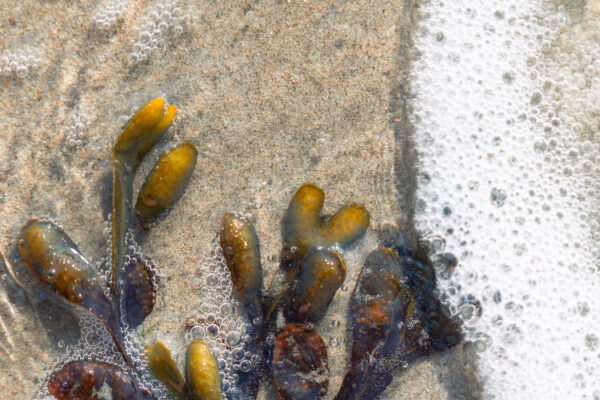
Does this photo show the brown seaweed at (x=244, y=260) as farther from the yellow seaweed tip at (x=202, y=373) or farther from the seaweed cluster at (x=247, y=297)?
the yellow seaweed tip at (x=202, y=373)

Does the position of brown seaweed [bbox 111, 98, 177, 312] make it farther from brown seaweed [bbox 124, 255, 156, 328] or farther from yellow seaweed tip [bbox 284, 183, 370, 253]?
yellow seaweed tip [bbox 284, 183, 370, 253]

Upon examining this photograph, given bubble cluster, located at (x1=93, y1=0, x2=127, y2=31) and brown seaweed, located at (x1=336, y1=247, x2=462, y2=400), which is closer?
brown seaweed, located at (x1=336, y1=247, x2=462, y2=400)

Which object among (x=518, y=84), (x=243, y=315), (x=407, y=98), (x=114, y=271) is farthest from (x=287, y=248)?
(x=518, y=84)

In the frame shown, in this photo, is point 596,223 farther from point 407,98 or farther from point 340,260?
point 340,260

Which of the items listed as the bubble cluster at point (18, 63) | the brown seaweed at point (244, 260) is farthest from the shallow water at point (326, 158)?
the brown seaweed at point (244, 260)

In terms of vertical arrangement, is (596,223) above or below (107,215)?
below

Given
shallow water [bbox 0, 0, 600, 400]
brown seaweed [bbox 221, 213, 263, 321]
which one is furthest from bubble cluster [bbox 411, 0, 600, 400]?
brown seaweed [bbox 221, 213, 263, 321]
